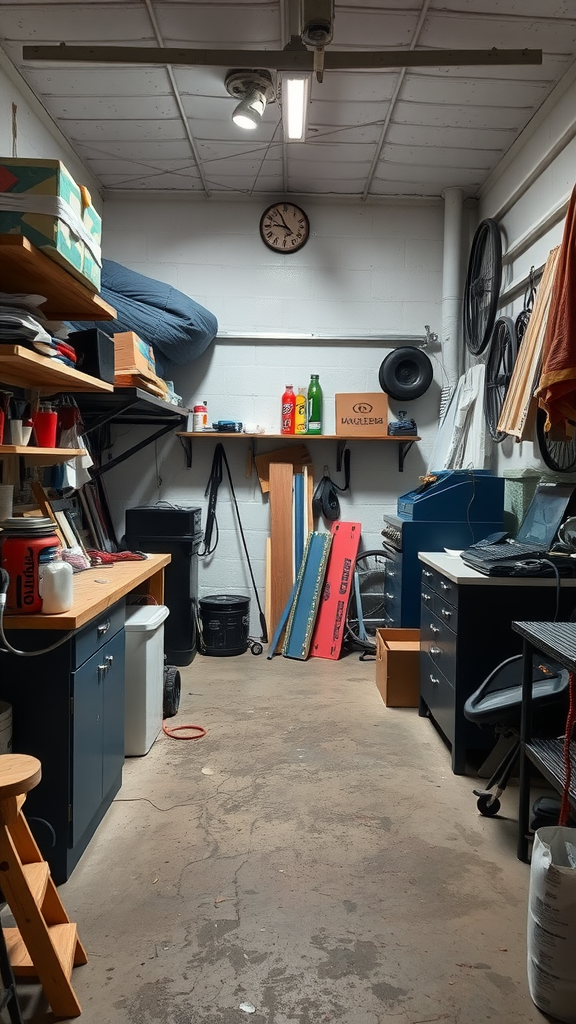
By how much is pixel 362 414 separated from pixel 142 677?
2.69 meters

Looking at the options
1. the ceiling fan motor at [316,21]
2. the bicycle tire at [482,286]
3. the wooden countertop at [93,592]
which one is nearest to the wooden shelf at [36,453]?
the wooden countertop at [93,592]

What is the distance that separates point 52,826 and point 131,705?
88 cm

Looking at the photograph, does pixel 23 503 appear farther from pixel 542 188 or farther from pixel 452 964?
pixel 542 188

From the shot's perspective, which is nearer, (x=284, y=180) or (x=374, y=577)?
(x=284, y=180)

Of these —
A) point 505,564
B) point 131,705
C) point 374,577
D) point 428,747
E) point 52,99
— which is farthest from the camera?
point 374,577

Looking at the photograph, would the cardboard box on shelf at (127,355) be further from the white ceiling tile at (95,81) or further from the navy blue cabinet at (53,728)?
the navy blue cabinet at (53,728)

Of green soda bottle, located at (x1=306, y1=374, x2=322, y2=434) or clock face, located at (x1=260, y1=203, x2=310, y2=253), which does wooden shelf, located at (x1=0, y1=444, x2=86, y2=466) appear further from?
clock face, located at (x1=260, y1=203, x2=310, y2=253)

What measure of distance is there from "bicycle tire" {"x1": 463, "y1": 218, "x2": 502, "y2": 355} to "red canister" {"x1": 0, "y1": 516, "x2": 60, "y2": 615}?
10.7 ft

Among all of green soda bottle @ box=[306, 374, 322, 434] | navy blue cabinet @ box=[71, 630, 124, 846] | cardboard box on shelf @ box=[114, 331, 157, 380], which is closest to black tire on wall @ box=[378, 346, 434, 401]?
green soda bottle @ box=[306, 374, 322, 434]

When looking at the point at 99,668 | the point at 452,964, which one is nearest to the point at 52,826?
the point at 99,668

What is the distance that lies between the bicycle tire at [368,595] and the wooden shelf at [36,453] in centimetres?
238

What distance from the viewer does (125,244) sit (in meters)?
4.77

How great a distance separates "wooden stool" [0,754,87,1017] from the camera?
139 centimetres

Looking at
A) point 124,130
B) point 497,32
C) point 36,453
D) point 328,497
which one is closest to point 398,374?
point 328,497
